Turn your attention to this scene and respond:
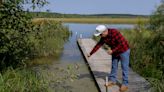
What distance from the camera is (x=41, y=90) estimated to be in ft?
26.9

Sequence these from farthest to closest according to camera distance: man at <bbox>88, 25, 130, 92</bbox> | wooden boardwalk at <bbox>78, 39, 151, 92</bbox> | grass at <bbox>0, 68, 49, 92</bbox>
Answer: wooden boardwalk at <bbox>78, 39, 151, 92</bbox>
man at <bbox>88, 25, 130, 92</bbox>
grass at <bbox>0, 68, 49, 92</bbox>

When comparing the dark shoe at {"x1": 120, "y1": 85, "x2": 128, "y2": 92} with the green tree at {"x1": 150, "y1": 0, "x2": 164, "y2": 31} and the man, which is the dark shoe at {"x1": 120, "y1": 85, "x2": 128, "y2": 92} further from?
the green tree at {"x1": 150, "y1": 0, "x2": 164, "y2": 31}

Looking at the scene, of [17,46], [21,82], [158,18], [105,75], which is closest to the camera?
[21,82]

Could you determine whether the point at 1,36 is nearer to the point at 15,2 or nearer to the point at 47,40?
the point at 15,2

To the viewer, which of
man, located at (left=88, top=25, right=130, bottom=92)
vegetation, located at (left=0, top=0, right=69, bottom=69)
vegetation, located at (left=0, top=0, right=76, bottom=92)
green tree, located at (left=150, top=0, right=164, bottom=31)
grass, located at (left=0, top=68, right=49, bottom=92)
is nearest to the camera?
grass, located at (left=0, top=68, right=49, bottom=92)

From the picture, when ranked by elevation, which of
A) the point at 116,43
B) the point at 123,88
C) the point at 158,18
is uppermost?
the point at 116,43

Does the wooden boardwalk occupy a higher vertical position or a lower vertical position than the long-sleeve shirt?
lower

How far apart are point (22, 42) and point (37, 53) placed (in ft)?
26.7

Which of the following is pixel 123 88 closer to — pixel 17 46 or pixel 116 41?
pixel 116 41

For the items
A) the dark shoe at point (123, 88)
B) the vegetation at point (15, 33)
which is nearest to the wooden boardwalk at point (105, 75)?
the dark shoe at point (123, 88)

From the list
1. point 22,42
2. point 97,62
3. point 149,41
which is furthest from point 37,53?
point 22,42

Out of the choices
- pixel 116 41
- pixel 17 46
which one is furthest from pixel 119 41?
pixel 17 46

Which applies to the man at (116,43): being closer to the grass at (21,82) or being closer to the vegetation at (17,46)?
the vegetation at (17,46)

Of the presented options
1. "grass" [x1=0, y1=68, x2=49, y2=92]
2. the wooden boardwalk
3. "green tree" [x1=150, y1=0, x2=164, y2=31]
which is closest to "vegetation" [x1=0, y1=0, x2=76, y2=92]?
"grass" [x1=0, y1=68, x2=49, y2=92]
